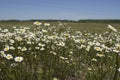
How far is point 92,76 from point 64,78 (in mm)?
743

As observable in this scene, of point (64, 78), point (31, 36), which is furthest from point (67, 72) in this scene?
point (31, 36)

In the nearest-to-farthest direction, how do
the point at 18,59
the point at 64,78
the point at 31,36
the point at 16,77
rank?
the point at 16,77, the point at 18,59, the point at 64,78, the point at 31,36

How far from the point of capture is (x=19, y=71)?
4.75 meters

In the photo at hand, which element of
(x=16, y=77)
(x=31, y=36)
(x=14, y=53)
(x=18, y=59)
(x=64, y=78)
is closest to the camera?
(x=16, y=77)

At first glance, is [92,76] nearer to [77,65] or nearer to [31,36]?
[77,65]

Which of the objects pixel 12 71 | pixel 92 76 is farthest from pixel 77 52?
pixel 12 71

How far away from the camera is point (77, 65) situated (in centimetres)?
648

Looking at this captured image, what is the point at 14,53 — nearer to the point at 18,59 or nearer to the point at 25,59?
the point at 25,59

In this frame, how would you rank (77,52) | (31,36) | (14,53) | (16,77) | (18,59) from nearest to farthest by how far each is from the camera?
(16,77), (18,59), (14,53), (31,36), (77,52)

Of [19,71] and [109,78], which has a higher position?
[19,71]

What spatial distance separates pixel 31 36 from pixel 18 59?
2.85m

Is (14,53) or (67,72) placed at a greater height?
(14,53)

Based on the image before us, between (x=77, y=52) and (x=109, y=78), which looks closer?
(x=109, y=78)

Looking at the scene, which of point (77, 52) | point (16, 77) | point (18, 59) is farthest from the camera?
point (77, 52)
